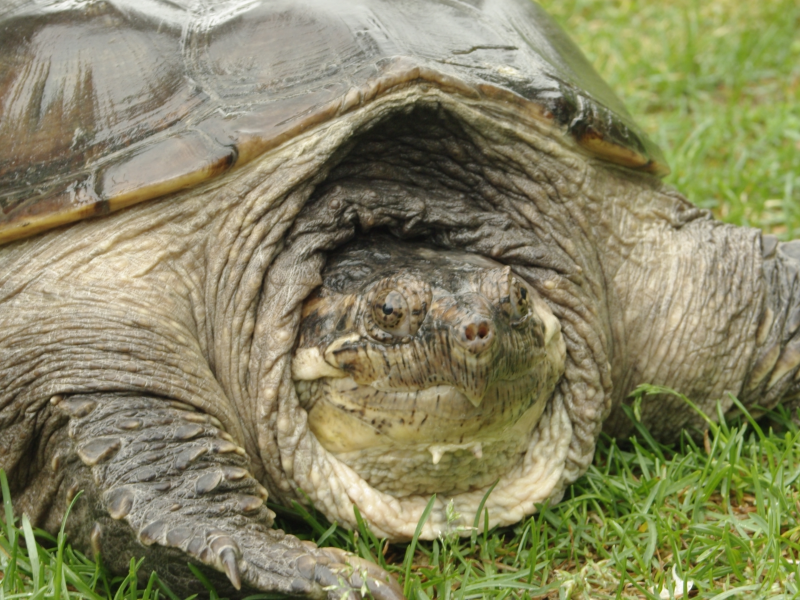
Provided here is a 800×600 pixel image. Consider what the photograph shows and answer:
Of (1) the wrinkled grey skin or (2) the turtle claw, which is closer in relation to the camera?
(2) the turtle claw

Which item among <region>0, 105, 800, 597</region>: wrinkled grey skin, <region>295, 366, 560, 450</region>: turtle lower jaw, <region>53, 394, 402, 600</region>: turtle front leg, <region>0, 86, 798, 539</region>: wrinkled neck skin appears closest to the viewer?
<region>53, 394, 402, 600</region>: turtle front leg

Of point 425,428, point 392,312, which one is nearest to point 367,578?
point 425,428

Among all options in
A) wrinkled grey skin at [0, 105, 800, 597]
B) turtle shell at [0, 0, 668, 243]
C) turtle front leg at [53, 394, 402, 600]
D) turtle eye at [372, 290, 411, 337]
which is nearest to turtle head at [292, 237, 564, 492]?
turtle eye at [372, 290, 411, 337]

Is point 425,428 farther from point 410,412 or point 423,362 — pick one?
point 423,362

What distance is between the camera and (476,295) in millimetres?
2260

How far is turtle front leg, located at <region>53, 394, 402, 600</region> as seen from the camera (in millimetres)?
2064

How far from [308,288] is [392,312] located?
39 centimetres

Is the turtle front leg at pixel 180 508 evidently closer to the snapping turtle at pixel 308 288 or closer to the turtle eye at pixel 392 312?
the snapping turtle at pixel 308 288

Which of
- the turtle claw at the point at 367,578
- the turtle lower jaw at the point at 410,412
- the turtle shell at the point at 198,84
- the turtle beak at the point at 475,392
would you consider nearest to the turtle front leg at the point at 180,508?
the turtle claw at the point at 367,578

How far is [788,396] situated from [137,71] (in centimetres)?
239

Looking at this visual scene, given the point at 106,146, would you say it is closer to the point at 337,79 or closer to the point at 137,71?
the point at 137,71

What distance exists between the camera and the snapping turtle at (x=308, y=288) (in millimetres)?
2258

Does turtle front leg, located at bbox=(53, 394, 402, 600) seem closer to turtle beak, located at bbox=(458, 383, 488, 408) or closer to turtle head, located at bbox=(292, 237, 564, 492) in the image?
turtle head, located at bbox=(292, 237, 564, 492)

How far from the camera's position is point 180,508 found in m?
2.14
